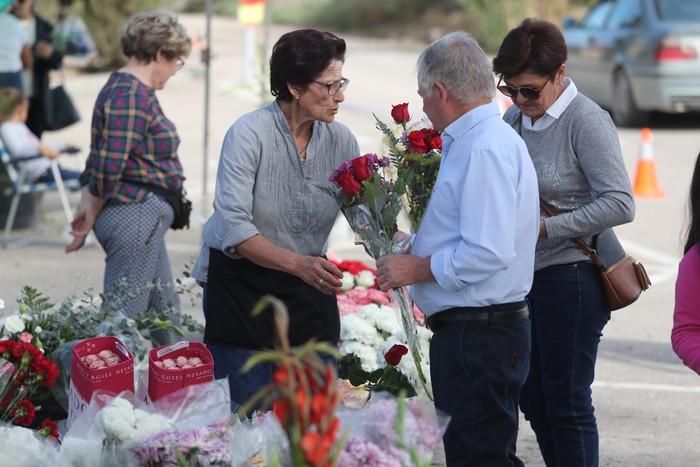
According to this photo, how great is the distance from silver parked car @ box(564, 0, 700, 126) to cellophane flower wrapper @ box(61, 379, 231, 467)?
37.2 feet

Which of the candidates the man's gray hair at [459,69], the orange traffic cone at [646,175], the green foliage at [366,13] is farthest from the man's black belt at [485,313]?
the green foliage at [366,13]

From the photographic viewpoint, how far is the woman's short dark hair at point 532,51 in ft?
13.6

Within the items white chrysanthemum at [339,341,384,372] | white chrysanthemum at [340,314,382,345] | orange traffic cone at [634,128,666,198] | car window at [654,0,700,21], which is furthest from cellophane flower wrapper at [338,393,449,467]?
car window at [654,0,700,21]

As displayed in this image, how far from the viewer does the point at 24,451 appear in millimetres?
3678

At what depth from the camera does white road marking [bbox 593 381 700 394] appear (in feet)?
21.2

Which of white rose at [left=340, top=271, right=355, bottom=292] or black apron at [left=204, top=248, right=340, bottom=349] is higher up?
black apron at [left=204, top=248, right=340, bottom=349]

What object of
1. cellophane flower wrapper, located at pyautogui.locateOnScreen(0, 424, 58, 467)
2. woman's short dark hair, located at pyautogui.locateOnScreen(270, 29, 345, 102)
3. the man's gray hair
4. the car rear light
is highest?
the man's gray hair

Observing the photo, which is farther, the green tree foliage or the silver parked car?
the green tree foliage

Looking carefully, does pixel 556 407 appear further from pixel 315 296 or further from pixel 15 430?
pixel 15 430

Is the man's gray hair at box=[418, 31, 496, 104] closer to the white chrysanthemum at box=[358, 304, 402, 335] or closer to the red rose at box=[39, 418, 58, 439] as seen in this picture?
the red rose at box=[39, 418, 58, 439]

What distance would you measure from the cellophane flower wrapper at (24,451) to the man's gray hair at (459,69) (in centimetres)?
151

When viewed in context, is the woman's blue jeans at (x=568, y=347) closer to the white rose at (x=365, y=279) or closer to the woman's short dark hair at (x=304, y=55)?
the woman's short dark hair at (x=304, y=55)

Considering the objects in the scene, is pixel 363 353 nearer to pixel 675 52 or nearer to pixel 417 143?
pixel 417 143

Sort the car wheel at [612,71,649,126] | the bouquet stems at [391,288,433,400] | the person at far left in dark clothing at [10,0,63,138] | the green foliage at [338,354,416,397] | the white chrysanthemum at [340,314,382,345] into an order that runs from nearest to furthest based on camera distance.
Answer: the bouquet stems at [391,288,433,400] → the green foliage at [338,354,416,397] → the white chrysanthemum at [340,314,382,345] → the person at far left in dark clothing at [10,0,63,138] → the car wheel at [612,71,649,126]
